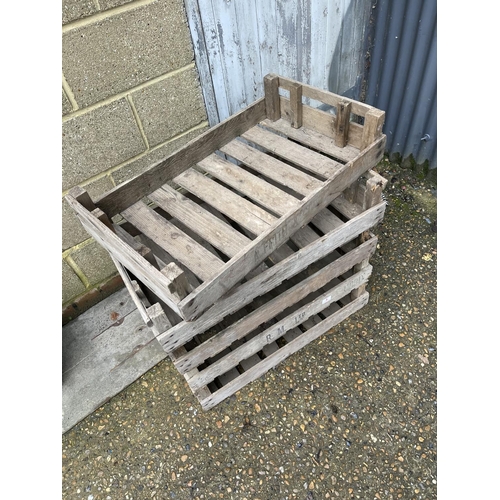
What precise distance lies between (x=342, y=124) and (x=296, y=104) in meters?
0.34

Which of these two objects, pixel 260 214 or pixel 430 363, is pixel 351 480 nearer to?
pixel 430 363

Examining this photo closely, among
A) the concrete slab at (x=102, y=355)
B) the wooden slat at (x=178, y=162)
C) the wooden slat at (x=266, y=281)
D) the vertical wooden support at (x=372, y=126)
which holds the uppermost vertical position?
the vertical wooden support at (x=372, y=126)

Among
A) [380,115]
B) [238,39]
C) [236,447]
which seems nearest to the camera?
[380,115]

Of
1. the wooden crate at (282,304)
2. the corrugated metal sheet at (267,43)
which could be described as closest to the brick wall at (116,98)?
the corrugated metal sheet at (267,43)

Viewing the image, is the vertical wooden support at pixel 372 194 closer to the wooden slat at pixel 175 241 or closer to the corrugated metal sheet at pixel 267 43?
the wooden slat at pixel 175 241

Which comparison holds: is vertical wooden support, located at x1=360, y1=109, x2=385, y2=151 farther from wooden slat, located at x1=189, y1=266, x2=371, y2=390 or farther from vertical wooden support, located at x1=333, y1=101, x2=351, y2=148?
wooden slat, located at x1=189, y1=266, x2=371, y2=390

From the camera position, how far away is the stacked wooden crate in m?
2.03

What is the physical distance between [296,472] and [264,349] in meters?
0.79

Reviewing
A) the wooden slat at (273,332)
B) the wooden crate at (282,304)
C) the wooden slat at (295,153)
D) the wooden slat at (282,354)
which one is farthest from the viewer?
the wooden slat at (282,354)

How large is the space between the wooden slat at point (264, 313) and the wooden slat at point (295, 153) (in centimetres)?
57

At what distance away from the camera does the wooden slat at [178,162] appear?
2350 mm

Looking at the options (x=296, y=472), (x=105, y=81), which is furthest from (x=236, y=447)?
(x=105, y=81)

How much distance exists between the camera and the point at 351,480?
2.49m

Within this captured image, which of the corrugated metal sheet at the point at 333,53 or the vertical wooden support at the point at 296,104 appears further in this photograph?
the corrugated metal sheet at the point at 333,53
